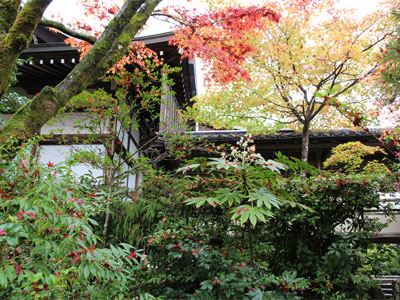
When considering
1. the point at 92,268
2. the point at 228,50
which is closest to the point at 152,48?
the point at 228,50

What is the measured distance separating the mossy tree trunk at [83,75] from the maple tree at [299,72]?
5.58m

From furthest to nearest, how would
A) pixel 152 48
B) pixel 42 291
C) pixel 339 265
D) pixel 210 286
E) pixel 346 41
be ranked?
pixel 346 41 → pixel 152 48 → pixel 339 265 → pixel 210 286 → pixel 42 291

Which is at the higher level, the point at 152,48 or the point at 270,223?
the point at 152,48

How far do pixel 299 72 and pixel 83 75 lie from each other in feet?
23.1

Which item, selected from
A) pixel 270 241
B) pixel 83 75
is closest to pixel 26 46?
pixel 83 75

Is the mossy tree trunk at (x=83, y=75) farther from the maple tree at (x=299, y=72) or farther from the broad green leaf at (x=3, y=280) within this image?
the maple tree at (x=299, y=72)

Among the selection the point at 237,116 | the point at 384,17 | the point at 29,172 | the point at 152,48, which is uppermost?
the point at 384,17

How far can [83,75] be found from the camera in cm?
326

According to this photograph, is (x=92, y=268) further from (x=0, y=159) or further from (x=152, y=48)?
(x=152, y=48)

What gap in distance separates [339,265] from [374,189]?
0.98 metres

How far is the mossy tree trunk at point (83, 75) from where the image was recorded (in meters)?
2.98

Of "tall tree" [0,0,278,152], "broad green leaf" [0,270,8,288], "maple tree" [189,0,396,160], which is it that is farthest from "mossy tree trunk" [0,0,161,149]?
"maple tree" [189,0,396,160]

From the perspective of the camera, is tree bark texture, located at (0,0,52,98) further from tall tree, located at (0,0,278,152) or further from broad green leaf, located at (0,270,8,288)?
broad green leaf, located at (0,270,8,288)

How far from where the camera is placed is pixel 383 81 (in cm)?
363
